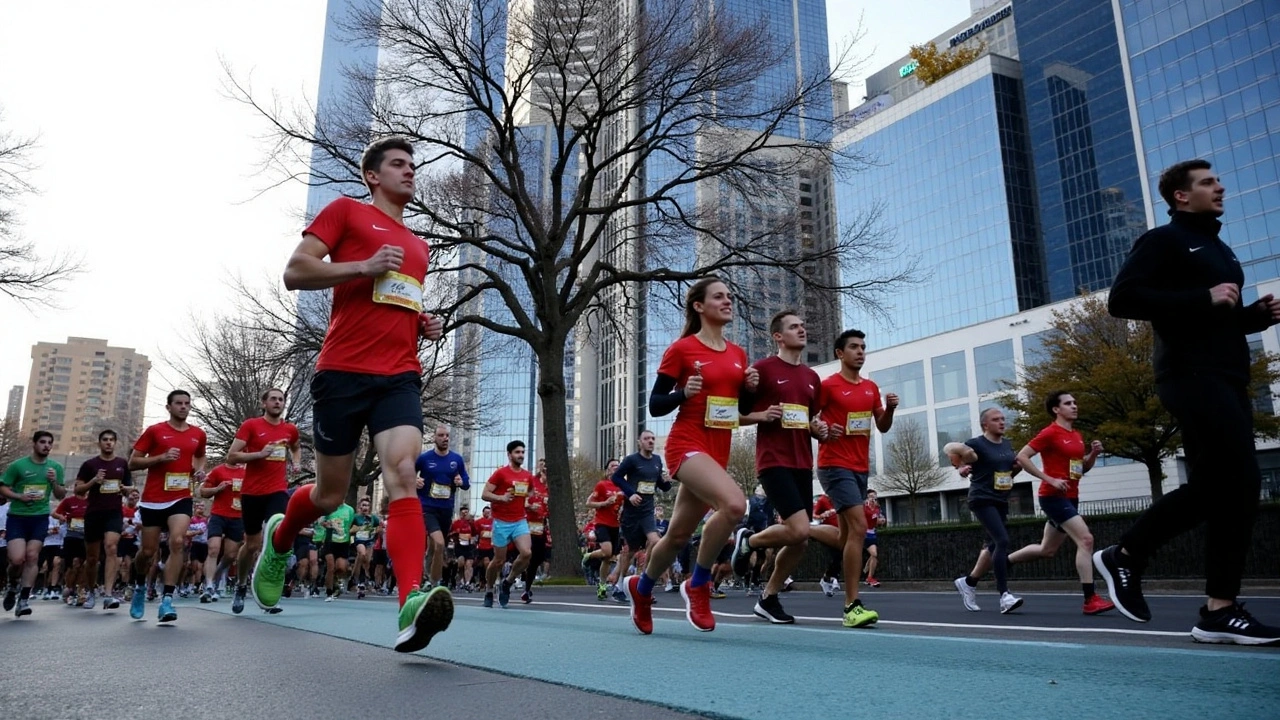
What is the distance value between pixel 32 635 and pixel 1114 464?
175ft

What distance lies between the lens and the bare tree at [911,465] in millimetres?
55344

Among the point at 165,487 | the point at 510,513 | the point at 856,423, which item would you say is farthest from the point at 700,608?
the point at 510,513

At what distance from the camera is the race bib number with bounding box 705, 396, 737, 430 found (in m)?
5.88

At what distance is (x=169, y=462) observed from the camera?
843cm

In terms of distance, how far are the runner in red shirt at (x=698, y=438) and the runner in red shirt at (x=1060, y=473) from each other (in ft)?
13.5

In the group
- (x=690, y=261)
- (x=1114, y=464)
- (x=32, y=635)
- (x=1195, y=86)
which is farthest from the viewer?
(x=1195, y=86)

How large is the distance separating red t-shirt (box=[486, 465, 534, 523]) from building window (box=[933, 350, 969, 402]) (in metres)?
48.1

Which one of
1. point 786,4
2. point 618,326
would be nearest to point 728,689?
point 618,326

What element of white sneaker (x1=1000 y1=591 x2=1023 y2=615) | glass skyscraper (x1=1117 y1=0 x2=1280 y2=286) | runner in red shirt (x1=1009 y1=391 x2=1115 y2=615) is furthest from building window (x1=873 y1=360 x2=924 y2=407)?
white sneaker (x1=1000 y1=591 x2=1023 y2=615)

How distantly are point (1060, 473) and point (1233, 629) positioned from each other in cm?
486

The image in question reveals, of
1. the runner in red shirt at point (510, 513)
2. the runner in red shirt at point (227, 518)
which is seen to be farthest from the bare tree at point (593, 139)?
the runner in red shirt at point (227, 518)

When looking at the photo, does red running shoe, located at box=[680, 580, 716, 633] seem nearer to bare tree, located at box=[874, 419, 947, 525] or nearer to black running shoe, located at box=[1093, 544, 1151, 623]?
black running shoe, located at box=[1093, 544, 1151, 623]

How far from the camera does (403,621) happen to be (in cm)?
371

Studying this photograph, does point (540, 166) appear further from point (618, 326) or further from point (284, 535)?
point (284, 535)
